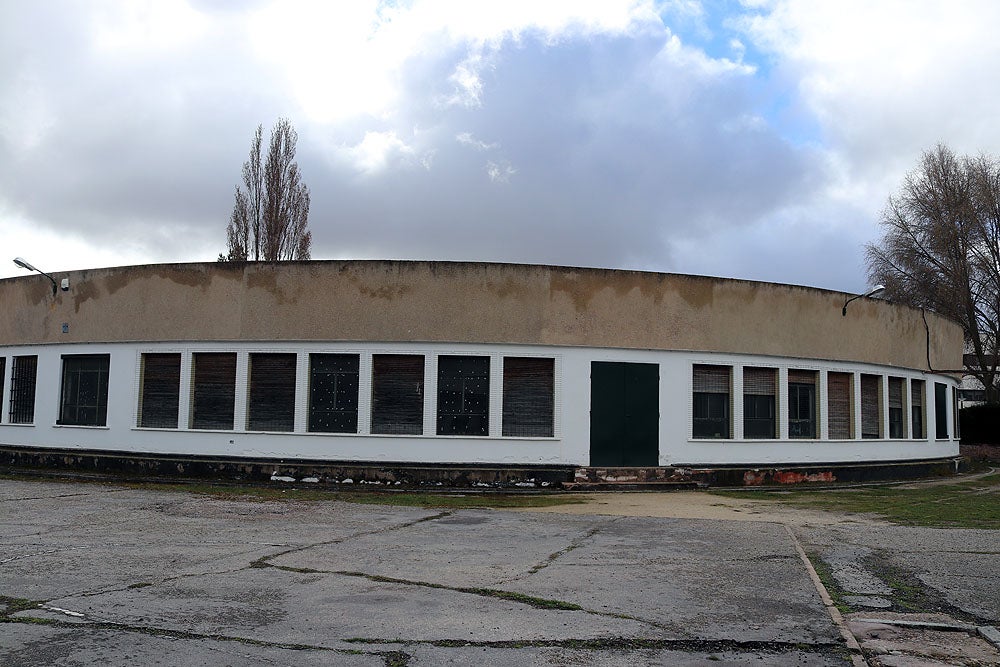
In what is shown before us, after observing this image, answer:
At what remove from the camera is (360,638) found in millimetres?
6426

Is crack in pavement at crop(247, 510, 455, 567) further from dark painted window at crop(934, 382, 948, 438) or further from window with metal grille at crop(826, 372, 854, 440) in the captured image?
dark painted window at crop(934, 382, 948, 438)

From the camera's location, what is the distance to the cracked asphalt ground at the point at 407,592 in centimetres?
616

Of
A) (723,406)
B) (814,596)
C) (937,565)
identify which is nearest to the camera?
(814,596)

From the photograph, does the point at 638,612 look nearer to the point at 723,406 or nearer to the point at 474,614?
the point at 474,614

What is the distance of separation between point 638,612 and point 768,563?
303 cm

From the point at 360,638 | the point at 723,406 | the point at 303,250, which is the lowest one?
the point at 360,638

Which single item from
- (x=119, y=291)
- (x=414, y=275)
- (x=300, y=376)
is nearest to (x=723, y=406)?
(x=414, y=275)

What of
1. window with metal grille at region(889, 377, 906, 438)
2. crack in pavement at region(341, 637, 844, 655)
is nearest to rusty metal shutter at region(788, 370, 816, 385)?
window with metal grille at region(889, 377, 906, 438)

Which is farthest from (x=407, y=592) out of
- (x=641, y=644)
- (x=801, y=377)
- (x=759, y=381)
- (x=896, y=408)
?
(x=896, y=408)

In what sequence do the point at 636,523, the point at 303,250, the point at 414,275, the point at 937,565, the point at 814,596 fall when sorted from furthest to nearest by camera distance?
the point at 303,250, the point at 414,275, the point at 636,523, the point at 937,565, the point at 814,596

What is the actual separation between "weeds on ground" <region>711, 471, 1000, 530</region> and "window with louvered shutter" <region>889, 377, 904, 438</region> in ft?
6.12

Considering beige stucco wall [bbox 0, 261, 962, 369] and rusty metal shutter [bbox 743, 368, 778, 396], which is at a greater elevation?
beige stucco wall [bbox 0, 261, 962, 369]

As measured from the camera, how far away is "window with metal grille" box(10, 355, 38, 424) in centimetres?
2169

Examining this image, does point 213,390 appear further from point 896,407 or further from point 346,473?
point 896,407
